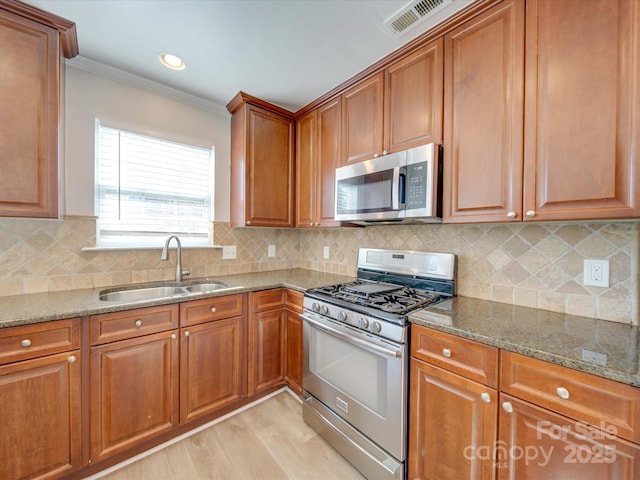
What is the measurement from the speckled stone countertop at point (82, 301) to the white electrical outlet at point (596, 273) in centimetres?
153

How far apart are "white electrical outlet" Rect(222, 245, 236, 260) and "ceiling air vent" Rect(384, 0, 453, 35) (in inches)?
81.7

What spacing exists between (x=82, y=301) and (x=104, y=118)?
1.32 metres

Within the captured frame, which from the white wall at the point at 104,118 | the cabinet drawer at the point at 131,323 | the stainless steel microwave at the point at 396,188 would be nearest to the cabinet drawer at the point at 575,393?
the stainless steel microwave at the point at 396,188

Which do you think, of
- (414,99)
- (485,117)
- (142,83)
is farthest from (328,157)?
(142,83)

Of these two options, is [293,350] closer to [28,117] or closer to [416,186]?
[416,186]

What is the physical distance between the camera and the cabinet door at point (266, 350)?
2.08m

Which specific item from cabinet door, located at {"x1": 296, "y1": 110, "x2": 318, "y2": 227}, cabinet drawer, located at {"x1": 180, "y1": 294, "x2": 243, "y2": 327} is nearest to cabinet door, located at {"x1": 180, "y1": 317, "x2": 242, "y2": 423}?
cabinet drawer, located at {"x1": 180, "y1": 294, "x2": 243, "y2": 327}

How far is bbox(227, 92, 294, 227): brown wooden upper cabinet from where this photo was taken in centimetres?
236

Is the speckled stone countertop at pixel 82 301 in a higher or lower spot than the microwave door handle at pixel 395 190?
lower

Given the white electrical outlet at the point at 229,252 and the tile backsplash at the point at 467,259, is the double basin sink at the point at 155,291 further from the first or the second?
the white electrical outlet at the point at 229,252

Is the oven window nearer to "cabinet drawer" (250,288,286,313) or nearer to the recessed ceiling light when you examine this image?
"cabinet drawer" (250,288,286,313)

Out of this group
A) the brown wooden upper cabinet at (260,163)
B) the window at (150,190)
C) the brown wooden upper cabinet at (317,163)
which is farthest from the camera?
the brown wooden upper cabinet at (260,163)

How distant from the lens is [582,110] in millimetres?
1081

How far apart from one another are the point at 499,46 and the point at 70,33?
233 cm
